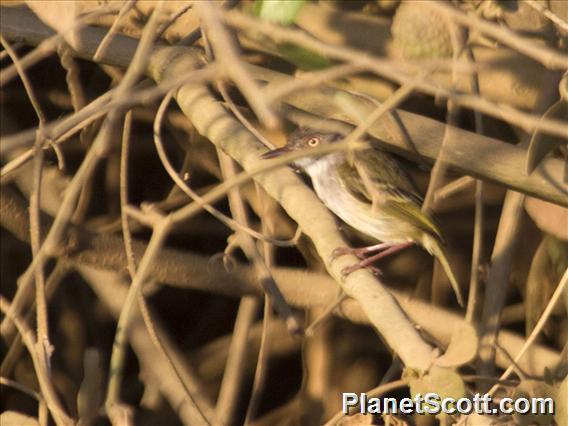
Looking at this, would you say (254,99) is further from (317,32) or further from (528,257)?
(528,257)

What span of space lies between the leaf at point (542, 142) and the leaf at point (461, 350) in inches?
35.4

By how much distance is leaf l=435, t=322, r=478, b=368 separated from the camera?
120 inches

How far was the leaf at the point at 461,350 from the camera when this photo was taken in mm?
→ 3045

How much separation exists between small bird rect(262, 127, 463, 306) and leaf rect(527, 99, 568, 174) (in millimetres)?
1026

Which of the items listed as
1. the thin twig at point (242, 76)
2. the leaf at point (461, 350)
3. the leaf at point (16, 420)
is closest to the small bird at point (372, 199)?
the leaf at point (16, 420)

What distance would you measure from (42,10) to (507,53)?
6.21 ft

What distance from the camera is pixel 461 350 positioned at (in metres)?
3.08

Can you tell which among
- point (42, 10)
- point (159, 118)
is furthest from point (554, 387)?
point (42, 10)

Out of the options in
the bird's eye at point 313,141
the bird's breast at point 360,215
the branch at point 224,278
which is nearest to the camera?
the branch at point 224,278

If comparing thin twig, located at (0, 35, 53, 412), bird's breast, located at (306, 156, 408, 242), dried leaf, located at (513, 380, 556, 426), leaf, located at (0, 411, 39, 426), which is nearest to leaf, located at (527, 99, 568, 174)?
dried leaf, located at (513, 380, 556, 426)

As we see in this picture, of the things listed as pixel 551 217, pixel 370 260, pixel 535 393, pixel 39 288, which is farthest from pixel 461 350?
pixel 551 217

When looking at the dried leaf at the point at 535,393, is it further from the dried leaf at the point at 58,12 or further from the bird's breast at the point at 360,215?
the bird's breast at the point at 360,215

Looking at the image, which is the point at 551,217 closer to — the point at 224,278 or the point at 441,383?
the point at 224,278

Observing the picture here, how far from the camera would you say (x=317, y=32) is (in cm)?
521
